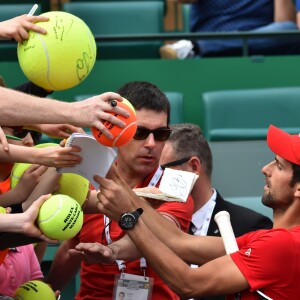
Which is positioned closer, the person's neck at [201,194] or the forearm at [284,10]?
the person's neck at [201,194]

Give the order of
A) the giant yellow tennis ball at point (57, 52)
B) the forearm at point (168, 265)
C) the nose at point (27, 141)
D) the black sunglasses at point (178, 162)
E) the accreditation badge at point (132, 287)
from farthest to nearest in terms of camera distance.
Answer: the black sunglasses at point (178, 162) < the nose at point (27, 141) < the accreditation badge at point (132, 287) < the forearm at point (168, 265) < the giant yellow tennis ball at point (57, 52)

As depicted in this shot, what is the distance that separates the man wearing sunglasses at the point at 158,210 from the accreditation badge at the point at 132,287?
15mm

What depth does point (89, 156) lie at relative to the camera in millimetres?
4168

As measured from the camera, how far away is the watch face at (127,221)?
171 inches

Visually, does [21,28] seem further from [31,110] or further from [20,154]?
[20,154]

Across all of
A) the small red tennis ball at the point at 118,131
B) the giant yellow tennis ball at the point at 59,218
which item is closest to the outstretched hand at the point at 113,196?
→ the giant yellow tennis ball at the point at 59,218

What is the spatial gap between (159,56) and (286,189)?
392 centimetres

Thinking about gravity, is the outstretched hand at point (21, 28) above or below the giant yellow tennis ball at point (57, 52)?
above

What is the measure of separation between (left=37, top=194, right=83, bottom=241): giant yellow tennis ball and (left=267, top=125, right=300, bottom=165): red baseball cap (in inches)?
41.3

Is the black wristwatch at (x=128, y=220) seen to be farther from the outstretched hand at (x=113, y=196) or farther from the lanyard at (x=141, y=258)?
the lanyard at (x=141, y=258)

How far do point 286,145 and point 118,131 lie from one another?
102 centimetres

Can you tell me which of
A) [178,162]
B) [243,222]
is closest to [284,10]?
[178,162]

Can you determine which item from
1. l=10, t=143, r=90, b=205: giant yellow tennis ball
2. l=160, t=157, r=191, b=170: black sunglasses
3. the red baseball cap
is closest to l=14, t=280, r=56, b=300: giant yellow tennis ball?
l=10, t=143, r=90, b=205: giant yellow tennis ball

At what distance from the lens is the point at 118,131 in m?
3.90
